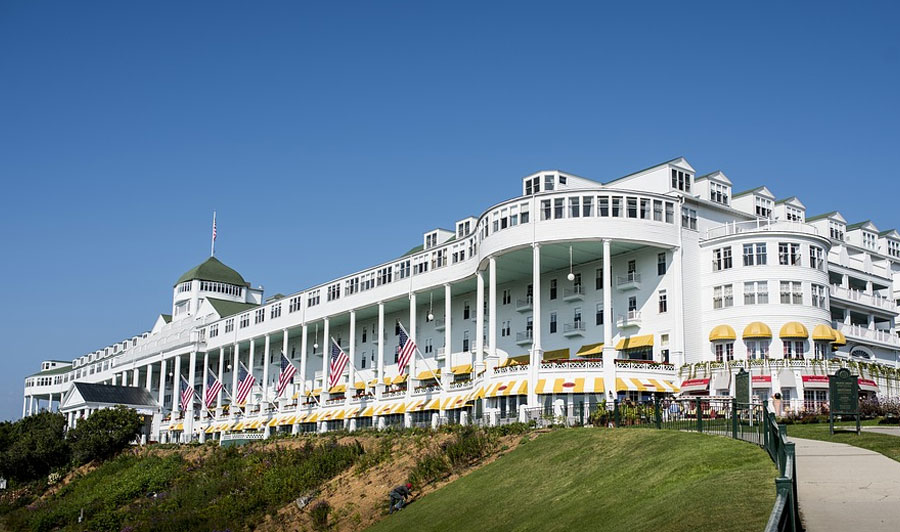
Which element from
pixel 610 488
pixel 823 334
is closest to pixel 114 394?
pixel 823 334

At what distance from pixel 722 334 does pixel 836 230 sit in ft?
81.4

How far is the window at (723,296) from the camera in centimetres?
5700

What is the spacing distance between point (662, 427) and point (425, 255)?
39602 millimetres

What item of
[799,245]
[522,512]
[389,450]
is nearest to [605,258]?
[799,245]

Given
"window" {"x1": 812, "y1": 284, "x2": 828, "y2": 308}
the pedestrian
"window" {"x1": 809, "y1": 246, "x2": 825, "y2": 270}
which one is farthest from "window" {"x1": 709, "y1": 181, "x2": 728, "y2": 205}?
the pedestrian

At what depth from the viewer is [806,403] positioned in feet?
165

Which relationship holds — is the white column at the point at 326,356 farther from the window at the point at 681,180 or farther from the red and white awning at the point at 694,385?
the window at the point at 681,180

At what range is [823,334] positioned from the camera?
55.1 m

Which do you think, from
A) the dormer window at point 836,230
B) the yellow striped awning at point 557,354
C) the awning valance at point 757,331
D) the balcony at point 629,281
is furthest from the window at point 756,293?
the dormer window at point 836,230

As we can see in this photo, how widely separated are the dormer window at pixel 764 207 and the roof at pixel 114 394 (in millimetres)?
73458

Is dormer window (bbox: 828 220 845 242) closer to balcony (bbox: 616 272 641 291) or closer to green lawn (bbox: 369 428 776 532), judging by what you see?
balcony (bbox: 616 272 641 291)

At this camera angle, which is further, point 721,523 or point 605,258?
point 605,258

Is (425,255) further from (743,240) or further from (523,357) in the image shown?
(743,240)

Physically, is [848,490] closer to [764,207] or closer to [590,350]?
[590,350]
